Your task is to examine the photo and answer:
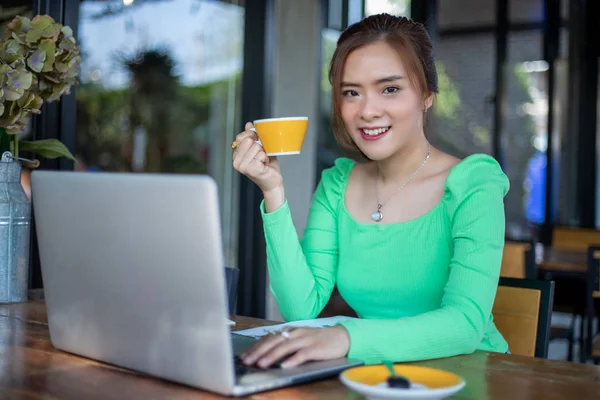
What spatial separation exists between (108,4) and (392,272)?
7.86 feet

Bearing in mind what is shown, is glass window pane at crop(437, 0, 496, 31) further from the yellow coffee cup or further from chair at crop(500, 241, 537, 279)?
the yellow coffee cup

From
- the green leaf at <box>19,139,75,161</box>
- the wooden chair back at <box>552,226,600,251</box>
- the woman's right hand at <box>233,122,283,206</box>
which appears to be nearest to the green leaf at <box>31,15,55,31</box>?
the green leaf at <box>19,139,75,161</box>

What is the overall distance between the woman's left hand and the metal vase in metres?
0.87

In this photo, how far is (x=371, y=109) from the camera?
64.6 inches

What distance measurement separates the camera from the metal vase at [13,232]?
176 cm

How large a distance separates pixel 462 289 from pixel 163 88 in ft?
11.4

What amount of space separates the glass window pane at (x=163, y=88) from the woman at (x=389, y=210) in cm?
200

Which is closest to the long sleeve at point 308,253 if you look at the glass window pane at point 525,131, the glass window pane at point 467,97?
the glass window pane at point 467,97

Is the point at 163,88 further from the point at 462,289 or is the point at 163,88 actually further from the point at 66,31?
the point at 462,289

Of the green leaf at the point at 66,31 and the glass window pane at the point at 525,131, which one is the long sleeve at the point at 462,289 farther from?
the glass window pane at the point at 525,131

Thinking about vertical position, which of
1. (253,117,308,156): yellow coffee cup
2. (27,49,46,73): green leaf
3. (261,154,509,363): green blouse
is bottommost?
(261,154,509,363): green blouse

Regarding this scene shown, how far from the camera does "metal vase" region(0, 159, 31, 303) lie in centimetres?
176

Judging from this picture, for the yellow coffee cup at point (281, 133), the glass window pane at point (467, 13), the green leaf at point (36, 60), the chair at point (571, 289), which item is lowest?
the chair at point (571, 289)

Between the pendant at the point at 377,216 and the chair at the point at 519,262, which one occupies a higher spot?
the pendant at the point at 377,216
